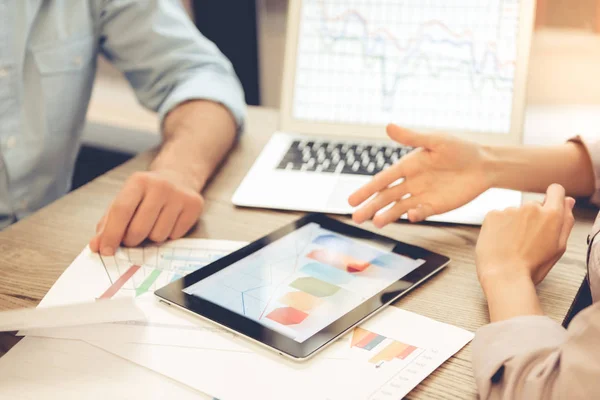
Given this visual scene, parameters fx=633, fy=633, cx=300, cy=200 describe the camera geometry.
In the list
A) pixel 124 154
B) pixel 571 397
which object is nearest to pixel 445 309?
pixel 571 397


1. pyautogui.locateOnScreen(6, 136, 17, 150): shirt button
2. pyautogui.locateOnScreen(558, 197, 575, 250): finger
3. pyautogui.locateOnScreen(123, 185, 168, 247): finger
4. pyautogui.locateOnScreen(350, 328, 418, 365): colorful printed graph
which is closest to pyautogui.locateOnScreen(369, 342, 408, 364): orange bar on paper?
pyautogui.locateOnScreen(350, 328, 418, 365): colorful printed graph

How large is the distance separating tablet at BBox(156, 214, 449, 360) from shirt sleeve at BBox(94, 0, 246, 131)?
383mm

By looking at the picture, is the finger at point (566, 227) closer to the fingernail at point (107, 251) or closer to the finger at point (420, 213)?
the finger at point (420, 213)

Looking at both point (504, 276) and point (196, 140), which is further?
point (196, 140)

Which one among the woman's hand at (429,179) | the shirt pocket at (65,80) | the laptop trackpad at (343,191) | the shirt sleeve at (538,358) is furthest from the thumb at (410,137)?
the shirt pocket at (65,80)

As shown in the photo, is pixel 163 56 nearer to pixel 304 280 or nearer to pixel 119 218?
pixel 119 218

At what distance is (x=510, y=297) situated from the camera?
1.98ft

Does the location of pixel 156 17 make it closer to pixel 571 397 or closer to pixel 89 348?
pixel 89 348

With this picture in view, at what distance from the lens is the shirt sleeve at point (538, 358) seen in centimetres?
45

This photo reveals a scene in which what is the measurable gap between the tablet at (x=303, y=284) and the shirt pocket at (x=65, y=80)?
0.51m

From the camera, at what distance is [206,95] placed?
1.03 m

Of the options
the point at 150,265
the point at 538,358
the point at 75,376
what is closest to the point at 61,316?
the point at 75,376

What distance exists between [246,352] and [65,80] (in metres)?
0.68

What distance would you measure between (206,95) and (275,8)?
935 mm
